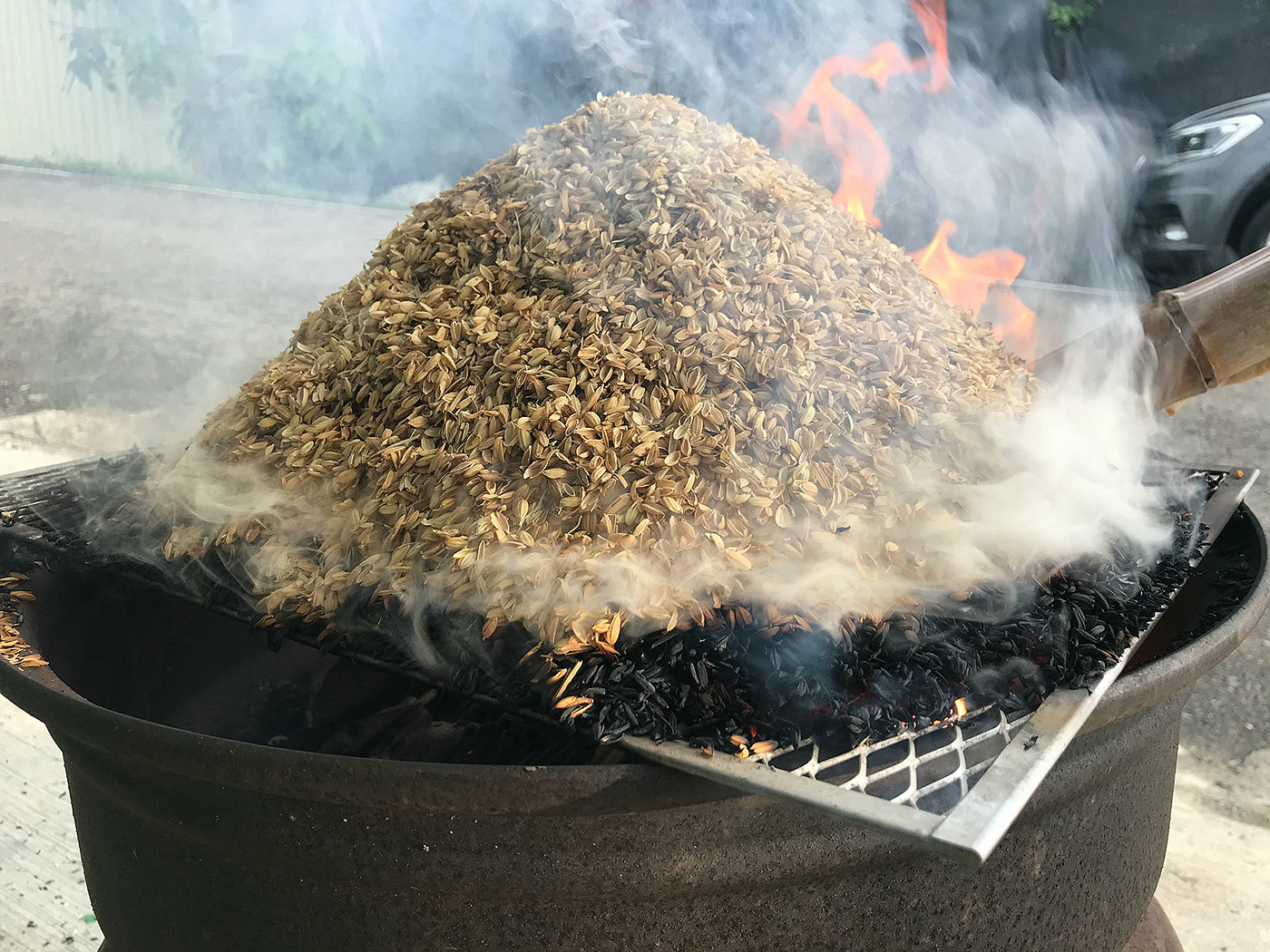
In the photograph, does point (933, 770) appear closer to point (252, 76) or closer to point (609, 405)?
point (609, 405)

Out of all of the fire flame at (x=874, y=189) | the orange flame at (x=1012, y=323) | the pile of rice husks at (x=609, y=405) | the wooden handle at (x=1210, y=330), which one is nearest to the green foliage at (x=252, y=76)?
the fire flame at (x=874, y=189)

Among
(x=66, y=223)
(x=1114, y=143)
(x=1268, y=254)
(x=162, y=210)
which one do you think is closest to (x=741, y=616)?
(x=1268, y=254)

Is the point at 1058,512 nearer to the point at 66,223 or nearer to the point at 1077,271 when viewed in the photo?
the point at 1077,271

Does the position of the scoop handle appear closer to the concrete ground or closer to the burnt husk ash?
the burnt husk ash

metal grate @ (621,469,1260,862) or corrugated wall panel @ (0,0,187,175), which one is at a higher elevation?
corrugated wall panel @ (0,0,187,175)

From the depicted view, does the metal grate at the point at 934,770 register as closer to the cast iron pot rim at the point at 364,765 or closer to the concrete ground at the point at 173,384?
the cast iron pot rim at the point at 364,765

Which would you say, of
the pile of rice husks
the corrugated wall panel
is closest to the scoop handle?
the pile of rice husks

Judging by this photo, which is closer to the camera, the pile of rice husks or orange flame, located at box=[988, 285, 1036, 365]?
the pile of rice husks
